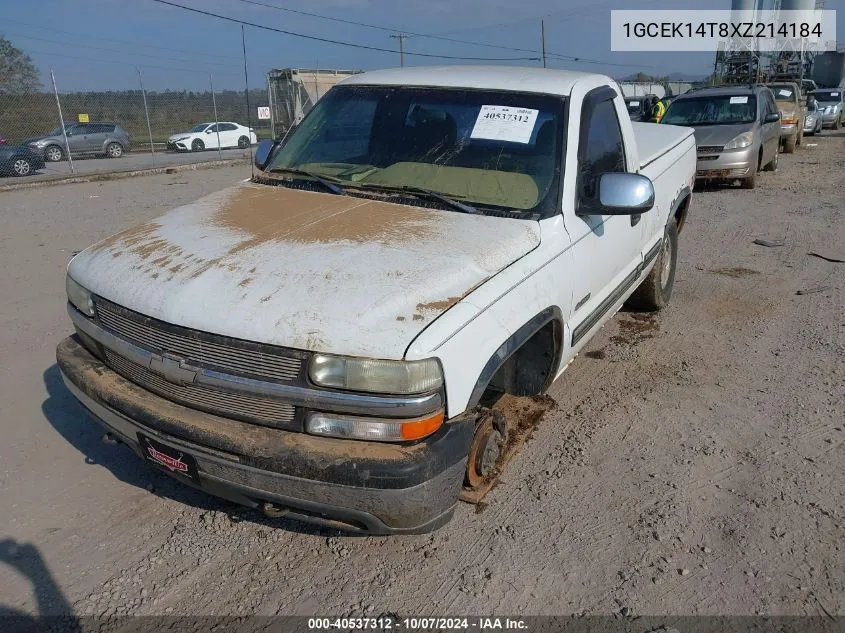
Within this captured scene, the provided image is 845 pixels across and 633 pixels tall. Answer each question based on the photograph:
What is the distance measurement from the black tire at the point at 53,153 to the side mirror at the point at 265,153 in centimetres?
1953

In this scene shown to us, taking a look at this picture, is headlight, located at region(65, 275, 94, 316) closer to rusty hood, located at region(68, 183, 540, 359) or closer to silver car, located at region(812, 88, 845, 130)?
rusty hood, located at region(68, 183, 540, 359)

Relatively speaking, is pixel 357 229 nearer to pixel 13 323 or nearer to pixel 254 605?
pixel 254 605

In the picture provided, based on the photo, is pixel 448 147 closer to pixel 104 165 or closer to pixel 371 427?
pixel 371 427

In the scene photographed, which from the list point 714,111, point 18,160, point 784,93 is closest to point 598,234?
point 714,111

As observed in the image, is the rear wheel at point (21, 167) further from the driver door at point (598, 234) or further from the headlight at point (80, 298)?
the driver door at point (598, 234)

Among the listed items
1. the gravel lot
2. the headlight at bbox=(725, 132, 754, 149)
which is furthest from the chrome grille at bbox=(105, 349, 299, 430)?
the gravel lot

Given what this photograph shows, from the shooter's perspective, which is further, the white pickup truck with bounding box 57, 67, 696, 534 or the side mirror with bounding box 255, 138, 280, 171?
the side mirror with bounding box 255, 138, 280, 171

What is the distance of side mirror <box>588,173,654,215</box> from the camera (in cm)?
327

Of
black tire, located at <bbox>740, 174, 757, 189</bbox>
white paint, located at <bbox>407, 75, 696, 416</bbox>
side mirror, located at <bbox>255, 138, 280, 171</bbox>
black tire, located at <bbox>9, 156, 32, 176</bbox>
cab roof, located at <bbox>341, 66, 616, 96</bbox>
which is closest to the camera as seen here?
white paint, located at <bbox>407, 75, 696, 416</bbox>

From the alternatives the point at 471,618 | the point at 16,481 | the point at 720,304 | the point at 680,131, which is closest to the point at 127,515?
the point at 16,481

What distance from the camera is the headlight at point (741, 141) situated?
37.6 feet

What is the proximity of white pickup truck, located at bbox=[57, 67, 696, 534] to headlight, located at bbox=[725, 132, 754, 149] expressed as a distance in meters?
8.52

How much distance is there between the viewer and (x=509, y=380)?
3299 millimetres

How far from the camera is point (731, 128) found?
11.8m
